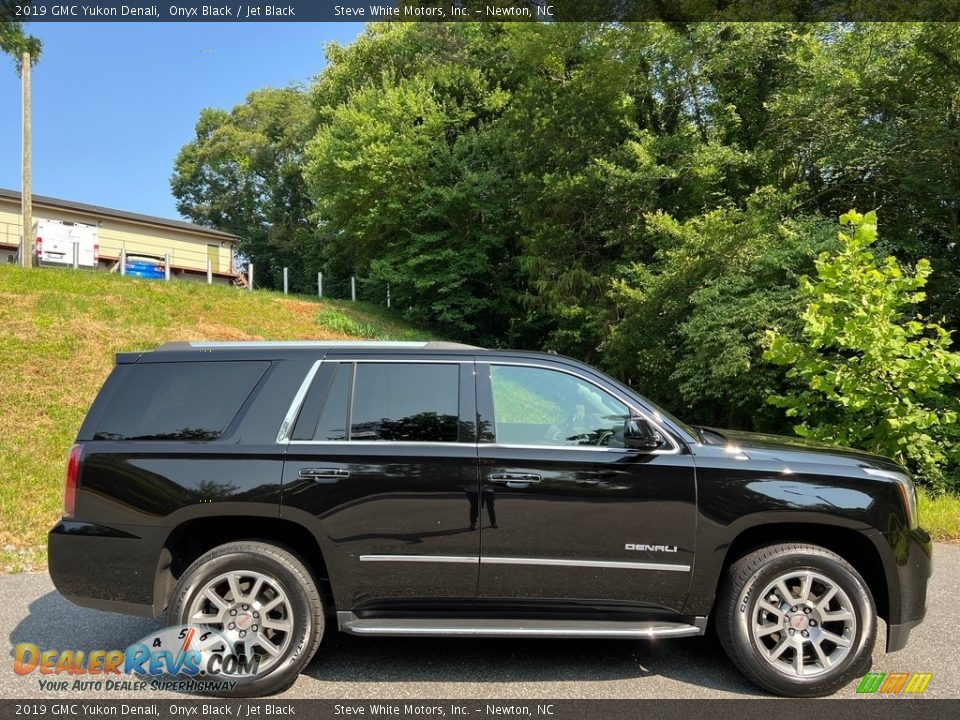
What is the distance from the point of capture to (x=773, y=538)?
3.76 meters

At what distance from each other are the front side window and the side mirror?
9 cm

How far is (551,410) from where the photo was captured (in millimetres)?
3887

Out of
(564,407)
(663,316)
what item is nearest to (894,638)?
(564,407)

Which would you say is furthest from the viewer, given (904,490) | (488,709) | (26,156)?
(26,156)

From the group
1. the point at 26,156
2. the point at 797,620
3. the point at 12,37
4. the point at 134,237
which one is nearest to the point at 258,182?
the point at 134,237

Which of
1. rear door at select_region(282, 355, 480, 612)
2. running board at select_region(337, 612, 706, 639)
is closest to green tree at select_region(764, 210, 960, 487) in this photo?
running board at select_region(337, 612, 706, 639)

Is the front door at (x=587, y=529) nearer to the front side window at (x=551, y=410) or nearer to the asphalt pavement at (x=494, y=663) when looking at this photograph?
the front side window at (x=551, y=410)

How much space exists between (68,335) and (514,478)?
1206 cm

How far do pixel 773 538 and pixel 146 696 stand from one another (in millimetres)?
3541

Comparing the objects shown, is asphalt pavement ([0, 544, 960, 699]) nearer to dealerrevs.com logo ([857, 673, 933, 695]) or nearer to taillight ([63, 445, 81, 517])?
dealerrevs.com logo ([857, 673, 933, 695])

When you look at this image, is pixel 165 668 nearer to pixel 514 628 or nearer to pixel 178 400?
pixel 178 400

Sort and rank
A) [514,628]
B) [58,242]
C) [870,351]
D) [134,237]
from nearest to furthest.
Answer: [514,628]
[870,351]
[58,242]
[134,237]

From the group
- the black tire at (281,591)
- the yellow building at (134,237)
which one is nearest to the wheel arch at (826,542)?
the black tire at (281,591)

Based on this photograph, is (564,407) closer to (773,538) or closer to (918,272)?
(773,538)
